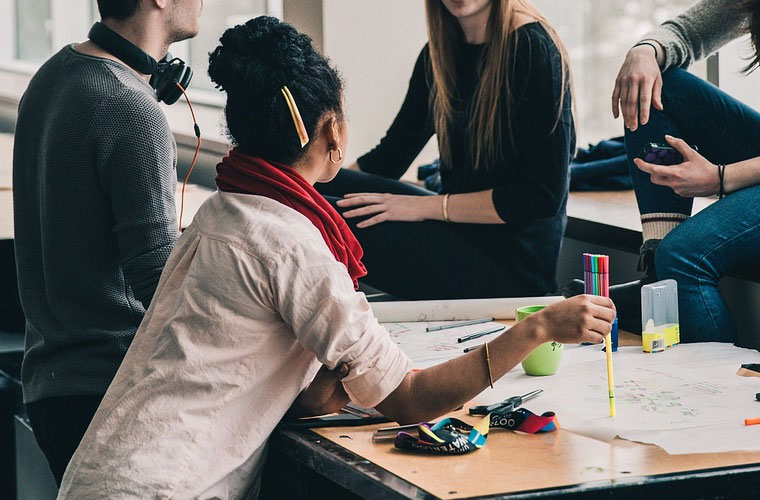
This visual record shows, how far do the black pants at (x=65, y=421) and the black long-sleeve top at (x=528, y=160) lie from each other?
38.4 inches

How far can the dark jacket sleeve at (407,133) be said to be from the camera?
2486 millimetres

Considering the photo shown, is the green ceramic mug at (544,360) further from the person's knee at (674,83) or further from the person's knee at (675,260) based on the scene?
the person's knee at (674,83)

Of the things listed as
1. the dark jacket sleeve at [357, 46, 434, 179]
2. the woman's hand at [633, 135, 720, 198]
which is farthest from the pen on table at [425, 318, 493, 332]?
the dark jacket sleeve at [357, 46, 434, 179]

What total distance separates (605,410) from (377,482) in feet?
1.13

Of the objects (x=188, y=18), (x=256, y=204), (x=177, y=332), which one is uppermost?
(x=188, y=18)

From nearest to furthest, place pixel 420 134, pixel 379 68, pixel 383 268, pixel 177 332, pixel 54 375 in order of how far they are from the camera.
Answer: pixel 177 332, pixel 54 375, pixel 383 268, pixel 420 134, pixel 379 68

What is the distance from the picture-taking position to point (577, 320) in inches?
49.1

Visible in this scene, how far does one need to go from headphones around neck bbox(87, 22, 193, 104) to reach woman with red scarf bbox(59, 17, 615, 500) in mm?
419

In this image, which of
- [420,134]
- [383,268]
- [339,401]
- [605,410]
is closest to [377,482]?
[339,401]

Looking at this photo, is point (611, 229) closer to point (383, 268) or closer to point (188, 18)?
point (383, 268)

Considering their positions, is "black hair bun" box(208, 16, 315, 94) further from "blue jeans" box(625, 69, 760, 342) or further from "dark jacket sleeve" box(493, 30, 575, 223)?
"dark jacket sleeve" box(493, 30, 575, 223)

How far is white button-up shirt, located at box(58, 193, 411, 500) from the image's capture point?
119cm

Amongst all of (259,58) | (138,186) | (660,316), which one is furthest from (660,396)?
(138,186)

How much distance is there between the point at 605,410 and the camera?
1263 millimetres
